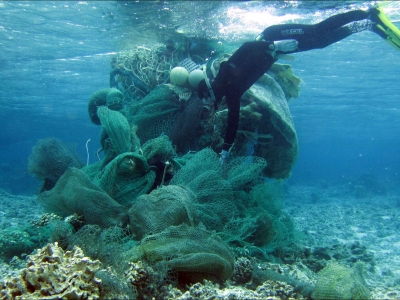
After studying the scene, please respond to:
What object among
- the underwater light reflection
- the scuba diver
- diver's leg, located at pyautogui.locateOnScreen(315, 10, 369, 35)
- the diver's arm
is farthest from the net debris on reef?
the underwater light reflection

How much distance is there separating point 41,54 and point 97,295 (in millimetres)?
18760

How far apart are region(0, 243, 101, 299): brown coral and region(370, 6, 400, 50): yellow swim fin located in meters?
8.67

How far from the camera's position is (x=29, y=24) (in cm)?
1326

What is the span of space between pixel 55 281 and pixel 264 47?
23.4ft

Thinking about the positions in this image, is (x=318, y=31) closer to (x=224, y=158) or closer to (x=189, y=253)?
(x=224, y=158)

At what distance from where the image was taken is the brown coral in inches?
109

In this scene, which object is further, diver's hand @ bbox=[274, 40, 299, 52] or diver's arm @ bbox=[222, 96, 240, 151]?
diver's hand @ bbox=[274, 40, 299, 52]

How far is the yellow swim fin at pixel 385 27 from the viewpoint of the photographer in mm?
7576

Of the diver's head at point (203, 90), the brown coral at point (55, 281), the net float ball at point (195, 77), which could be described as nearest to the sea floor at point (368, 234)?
the brown coral at point (55, 281)

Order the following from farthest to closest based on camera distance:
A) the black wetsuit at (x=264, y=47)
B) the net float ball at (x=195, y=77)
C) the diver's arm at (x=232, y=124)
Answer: the net float ball at (x=195, y=77) < the black wetsuit at (x=264, y=47) < the diver's arm at (x=232, y=124)

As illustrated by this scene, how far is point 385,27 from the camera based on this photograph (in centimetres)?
766

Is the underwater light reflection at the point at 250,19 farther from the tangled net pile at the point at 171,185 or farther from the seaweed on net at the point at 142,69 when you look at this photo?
the seaweed on net at the point at 142,69

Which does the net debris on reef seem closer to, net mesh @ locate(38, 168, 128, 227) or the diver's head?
net mesh @ locate(38, 168, 128, 227)

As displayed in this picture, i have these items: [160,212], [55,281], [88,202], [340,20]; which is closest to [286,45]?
[340,20]
